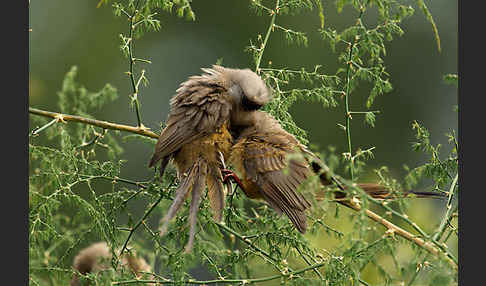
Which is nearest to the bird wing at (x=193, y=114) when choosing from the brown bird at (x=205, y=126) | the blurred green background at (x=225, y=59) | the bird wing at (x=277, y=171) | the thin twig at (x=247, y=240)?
the brown bird at (x=205, y=126)

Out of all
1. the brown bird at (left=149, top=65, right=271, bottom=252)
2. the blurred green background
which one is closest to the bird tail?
the brown bird at (left=149, top=65, right=271, bottom=252)

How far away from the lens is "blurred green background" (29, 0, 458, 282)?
8.23 meters

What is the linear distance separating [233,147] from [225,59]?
5.64 metres

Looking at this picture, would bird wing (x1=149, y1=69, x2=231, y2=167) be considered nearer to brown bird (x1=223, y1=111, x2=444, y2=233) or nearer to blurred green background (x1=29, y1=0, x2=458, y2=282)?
brown bird (x1=223, y1=111, x2=444, y2=233)

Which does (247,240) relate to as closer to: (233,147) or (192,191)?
(192,191)

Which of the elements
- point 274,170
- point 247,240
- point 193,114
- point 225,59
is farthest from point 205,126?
point 225,59

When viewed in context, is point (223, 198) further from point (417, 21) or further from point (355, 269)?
point (417, 21)

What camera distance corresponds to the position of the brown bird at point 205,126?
10.1 ft

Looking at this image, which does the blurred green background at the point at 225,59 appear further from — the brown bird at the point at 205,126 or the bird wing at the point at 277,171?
the bird wing at the point at 277,171

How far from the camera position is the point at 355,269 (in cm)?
237

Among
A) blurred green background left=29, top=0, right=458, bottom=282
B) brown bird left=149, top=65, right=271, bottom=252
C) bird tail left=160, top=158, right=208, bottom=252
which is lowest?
blurred green background left=29, top=0, right=458, bottom=282

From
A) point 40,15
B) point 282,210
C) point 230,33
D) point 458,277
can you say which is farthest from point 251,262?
point 40,15

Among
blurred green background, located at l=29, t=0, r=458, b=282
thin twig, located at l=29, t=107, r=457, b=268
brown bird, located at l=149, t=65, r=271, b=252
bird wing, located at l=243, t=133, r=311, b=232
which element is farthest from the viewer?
blurred green background, located at l=29, t=0, r=458, b=282

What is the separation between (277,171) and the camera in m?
3.07
